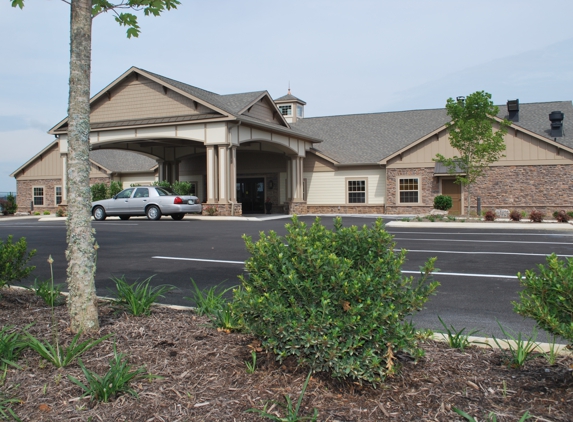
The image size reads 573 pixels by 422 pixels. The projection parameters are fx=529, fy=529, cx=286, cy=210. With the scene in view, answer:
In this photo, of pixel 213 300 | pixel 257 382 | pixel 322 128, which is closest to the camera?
pixel 257 382

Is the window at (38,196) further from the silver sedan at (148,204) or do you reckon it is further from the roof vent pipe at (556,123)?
the roof vent pipe at (556,123)

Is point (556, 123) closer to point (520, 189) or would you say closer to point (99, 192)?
point (520, 189)

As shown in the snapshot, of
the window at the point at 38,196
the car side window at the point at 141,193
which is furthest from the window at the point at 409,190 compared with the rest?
the window at the point at 38,196

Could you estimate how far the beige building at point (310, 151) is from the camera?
88.0 ft

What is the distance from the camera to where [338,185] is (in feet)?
108

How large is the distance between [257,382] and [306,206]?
98.2ft

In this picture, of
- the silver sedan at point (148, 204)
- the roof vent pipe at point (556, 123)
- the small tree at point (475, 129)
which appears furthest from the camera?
the roof vent pipe at point (556, 123)

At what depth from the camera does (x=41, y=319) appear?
4.69 meters

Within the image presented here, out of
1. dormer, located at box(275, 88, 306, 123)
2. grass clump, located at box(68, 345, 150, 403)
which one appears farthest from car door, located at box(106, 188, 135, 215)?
grass clump, located at box(68, 345, 150, 403)

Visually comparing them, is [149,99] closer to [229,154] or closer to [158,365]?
[229,154]

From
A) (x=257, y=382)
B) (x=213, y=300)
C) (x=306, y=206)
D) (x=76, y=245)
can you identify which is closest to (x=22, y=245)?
(x=76, y=245)

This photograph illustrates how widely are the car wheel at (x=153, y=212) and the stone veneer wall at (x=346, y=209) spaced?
1176cm

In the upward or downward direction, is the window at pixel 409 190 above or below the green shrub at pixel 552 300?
above

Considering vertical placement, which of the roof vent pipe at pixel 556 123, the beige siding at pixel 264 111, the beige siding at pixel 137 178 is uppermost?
the beige siding at pixel 264 111
